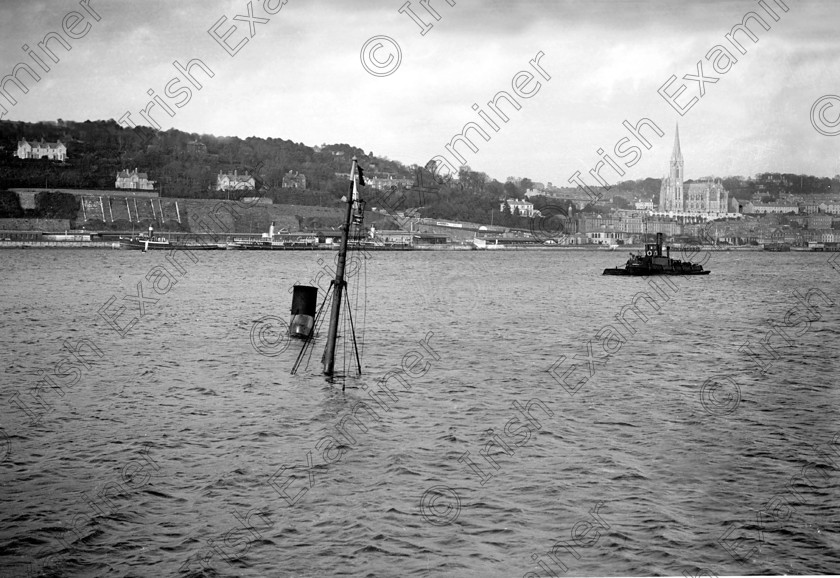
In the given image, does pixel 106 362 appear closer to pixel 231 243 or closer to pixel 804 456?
pixel 804 456

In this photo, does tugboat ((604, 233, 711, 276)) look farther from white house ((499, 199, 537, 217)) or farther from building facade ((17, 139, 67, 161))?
white house ((499, 199, 537, 217))

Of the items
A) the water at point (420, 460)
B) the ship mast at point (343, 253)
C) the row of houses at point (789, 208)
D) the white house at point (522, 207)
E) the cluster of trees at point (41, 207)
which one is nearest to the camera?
the water at point (420, 460)

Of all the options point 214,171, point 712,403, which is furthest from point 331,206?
point 712,403

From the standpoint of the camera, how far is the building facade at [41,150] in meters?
73.8

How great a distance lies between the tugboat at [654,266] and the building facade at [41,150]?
5432 centimetres

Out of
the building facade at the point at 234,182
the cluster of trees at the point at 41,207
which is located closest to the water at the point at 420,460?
the cluster of trees at the point at 41,207

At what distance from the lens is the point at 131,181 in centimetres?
7831

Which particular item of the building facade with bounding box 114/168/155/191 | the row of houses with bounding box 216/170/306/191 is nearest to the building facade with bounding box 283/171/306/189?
the row of houses with bounding box 216/170/306/191

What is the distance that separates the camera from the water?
16.5ft

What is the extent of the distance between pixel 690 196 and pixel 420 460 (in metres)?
123

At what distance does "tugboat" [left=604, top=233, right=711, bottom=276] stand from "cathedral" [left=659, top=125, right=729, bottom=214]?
72.6m

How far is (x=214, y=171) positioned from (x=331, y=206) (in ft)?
48.9

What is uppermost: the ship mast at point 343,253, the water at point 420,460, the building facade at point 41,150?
the building facade at point 41,150

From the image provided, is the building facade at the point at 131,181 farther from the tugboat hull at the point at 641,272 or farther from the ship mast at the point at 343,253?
the ship mast at the point at 343,253
